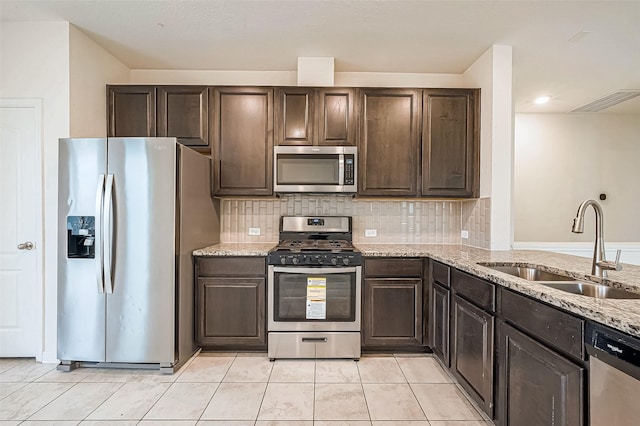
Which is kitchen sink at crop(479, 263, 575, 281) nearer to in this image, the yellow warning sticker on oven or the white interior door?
the yellow warning sticker on oven

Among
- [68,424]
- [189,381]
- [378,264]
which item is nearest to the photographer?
[68,424]

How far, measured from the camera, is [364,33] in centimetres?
260

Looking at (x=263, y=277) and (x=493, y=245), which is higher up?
(x=493, y=245)

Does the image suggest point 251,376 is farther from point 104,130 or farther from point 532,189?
point 532,189

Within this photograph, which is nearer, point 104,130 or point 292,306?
point 292,306

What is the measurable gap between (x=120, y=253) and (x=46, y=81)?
1566 millimetres

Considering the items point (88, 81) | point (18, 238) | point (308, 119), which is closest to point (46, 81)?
point (88, 81)

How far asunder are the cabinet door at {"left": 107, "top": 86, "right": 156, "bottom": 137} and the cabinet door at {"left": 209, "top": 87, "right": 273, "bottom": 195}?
1.95 feet

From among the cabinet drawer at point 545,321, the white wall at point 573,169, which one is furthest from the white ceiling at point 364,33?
the cabinet drawer at point 545,321

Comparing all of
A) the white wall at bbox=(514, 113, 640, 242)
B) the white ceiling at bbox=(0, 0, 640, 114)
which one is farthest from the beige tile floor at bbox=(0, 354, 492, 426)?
the white wall at bbox=(514, 113, 640, 242)

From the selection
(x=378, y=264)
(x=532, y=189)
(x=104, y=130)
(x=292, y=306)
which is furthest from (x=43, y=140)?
(x=532, y=189)

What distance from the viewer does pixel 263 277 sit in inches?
107

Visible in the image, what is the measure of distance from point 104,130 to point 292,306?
243cm

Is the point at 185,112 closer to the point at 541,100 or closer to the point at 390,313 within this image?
the point at 390,313
